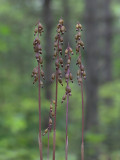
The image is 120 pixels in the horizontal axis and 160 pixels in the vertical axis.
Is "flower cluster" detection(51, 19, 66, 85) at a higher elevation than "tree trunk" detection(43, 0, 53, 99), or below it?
below

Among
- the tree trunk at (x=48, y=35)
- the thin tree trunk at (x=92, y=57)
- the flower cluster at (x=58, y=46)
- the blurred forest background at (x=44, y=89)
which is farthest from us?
the thin tree trunk at (x=92, y=57)

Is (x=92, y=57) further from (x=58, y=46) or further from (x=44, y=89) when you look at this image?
(x=58, y=46)

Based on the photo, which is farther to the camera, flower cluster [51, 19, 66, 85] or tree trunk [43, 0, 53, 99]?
tree trunk [43, 0, 53, 99]

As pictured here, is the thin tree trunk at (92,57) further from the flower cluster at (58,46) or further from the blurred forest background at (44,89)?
the flower cluster at (58,46)

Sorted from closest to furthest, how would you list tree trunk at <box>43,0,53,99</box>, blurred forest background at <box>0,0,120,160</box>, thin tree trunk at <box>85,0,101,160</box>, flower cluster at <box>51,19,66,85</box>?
flower cluster at <box>51,19,66,85</box> → blurred forest background at <box>0,0,120,160</box> → tree trunk at <box>43,0,53,99</box> → thin tree trunk at <box>85,0,101,160</box>

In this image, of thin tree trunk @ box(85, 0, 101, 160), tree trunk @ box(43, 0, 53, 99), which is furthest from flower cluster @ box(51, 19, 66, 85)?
thin tree trunk @ box(85, 0, 101, 160)

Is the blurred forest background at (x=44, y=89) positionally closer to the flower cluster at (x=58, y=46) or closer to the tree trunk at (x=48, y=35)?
the tree trunk at (x=48, y=35)

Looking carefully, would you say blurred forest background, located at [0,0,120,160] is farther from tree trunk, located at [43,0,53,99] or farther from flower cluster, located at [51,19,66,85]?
flower cluster, located at [51,19,66,85]

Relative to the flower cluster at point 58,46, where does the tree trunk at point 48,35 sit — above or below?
above

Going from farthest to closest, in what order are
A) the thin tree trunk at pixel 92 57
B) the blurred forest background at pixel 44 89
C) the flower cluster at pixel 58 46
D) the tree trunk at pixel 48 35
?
the thin tree trunk at pixel 92 57 → the tree trunk at pixel 48 35 → the blurred forest background at pixel 44 89 → the flower cluster at pixel 58 46

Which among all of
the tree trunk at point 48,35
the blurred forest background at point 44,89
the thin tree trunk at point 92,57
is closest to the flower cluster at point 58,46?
the blurred forest background at point 44,89

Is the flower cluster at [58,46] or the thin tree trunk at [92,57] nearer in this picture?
the flower cluster at [58,46]

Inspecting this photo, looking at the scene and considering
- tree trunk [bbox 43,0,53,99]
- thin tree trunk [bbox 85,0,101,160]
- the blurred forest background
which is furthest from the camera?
thin tree trunk [bbox 85,0,101,160]

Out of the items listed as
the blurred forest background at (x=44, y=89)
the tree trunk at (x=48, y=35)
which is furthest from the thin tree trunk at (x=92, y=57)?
the tree trunk at (x=48, y=35)
